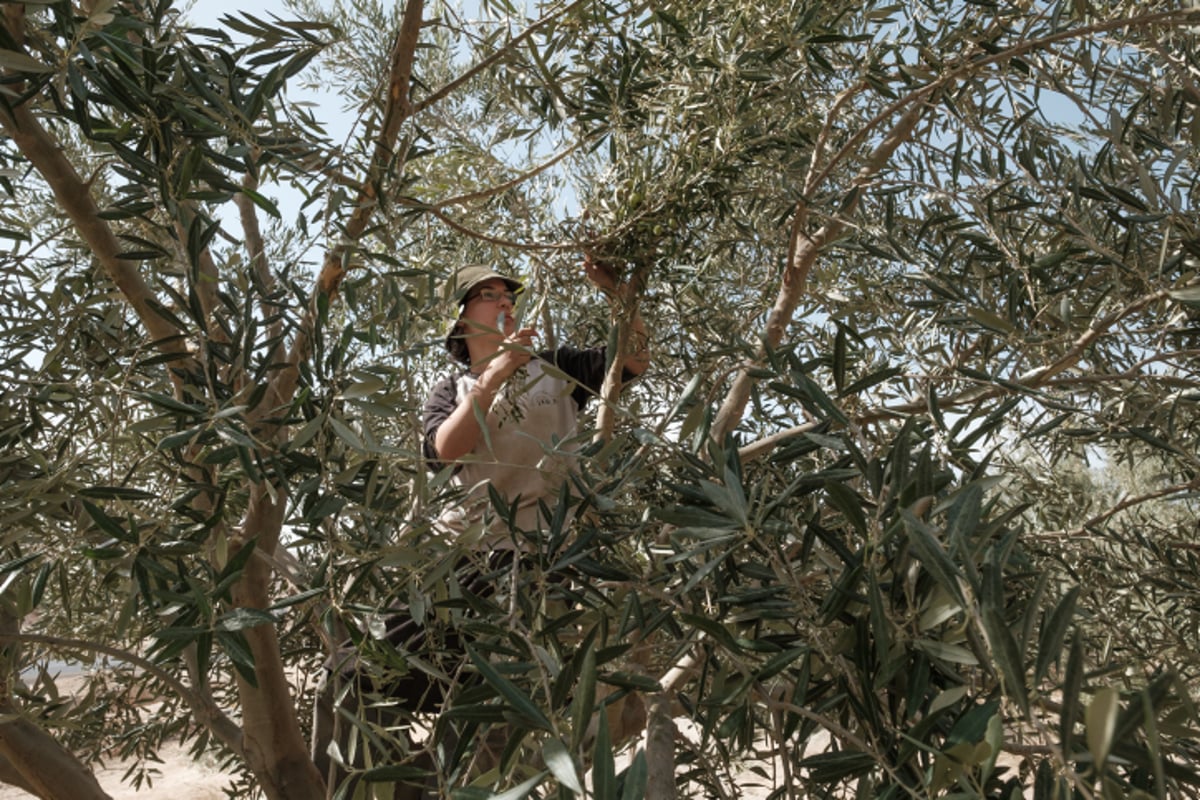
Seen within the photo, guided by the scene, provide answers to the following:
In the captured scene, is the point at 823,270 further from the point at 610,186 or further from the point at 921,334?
the point at 610,186

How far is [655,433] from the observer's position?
1.31 meters

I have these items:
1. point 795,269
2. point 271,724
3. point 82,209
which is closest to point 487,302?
point 795,269

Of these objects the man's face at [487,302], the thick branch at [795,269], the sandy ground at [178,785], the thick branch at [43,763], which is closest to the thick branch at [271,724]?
the thick branch at [43,763]

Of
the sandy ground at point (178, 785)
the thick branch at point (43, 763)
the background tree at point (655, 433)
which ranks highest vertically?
the background tree at point (655, 433)

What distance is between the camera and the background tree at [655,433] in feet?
3.01

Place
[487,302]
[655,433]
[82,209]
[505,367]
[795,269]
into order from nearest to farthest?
1. [655,433]
2. [82,209]
3. [505,367]
4. [795,269]
5. [487,302]

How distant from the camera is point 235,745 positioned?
211 centimetres

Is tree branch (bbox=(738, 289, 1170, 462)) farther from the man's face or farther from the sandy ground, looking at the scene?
the sandy ground

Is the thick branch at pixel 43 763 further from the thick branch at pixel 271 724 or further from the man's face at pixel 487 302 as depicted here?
the man's face at pixel 487 302

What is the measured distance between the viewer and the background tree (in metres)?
0.92

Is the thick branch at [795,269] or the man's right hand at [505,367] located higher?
the thick branch at [795,269]

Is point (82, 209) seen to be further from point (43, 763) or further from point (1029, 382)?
point (1029, 382)

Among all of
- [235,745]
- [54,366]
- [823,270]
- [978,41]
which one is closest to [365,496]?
[54,366]

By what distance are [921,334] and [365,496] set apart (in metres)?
1.21
